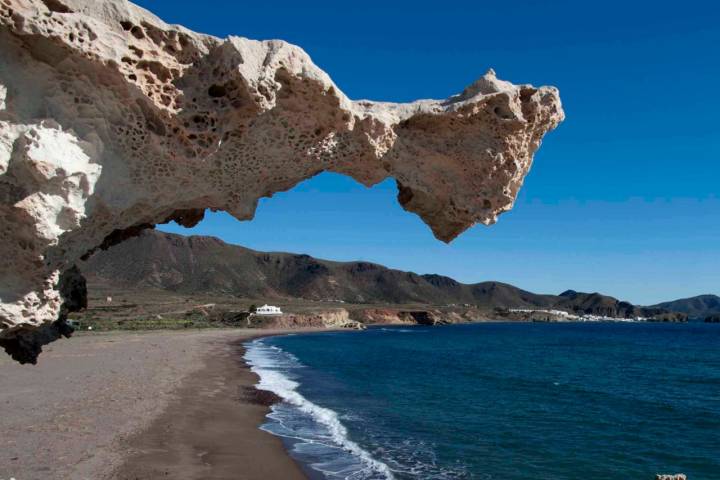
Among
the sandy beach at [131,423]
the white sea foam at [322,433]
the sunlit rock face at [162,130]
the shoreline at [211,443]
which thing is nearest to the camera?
the sunlit rock face at [162,130]

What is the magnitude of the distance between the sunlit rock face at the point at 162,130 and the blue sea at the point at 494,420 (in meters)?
11.3

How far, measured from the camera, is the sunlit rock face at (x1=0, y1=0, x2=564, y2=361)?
5.60 m

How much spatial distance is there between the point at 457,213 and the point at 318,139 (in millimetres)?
2181

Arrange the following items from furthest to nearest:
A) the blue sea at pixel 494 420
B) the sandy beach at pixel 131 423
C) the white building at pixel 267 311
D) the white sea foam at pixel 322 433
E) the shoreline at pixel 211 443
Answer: the white building at pixel 267 311 < the blue sea at pixel 494 420 < the white sea foam at pixel 322 433 < the shoreline at pixel 211 443 < the sandy beach at pixel 131 423

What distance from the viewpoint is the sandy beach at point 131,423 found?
14906 millimetres

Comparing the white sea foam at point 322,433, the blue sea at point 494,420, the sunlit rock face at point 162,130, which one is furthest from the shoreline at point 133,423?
the sunlit rock face at point 162,130

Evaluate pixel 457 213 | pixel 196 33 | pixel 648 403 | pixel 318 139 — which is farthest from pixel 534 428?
pixel 196 33

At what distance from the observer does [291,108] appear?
6500mm

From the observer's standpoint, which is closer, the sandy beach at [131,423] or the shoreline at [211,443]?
the sandy beach at [131,423]

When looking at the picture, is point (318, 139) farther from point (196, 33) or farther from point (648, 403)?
point (648, 403)

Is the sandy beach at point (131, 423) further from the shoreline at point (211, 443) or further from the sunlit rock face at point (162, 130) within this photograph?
the sunlit rock face at point (162, 130)

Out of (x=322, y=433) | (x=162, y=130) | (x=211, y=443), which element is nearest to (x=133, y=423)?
(x=211, y=443)

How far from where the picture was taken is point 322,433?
69.3 feet

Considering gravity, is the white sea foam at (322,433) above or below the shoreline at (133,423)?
below
